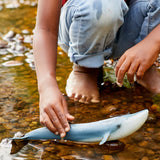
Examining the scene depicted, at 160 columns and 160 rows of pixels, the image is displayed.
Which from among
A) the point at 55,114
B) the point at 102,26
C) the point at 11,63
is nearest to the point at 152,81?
the point at 102,26

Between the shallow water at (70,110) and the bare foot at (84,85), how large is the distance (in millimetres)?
53

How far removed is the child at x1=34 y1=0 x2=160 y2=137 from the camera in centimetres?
168

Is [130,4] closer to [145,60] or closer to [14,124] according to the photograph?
[145,60]

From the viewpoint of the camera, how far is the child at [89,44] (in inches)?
66.0

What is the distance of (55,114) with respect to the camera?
1567mm

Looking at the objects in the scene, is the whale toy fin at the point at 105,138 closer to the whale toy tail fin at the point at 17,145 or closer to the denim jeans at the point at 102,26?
the whale toy tail fin at the point at 17,145

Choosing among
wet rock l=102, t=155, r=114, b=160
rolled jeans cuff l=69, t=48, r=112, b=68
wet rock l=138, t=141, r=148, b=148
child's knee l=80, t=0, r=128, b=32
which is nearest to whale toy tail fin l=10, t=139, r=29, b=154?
wet rock l=102, t=155, r=114, b=160

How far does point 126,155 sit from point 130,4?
1154 millimetres

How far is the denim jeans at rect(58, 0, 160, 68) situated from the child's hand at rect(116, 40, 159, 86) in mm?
258

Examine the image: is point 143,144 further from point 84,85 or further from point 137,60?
point 84,85

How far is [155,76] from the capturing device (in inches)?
87.5

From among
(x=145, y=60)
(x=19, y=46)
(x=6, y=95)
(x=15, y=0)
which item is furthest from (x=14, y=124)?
(x=15, y=0)

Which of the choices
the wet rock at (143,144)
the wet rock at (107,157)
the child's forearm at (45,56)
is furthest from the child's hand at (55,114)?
the wet rock at (143,144)

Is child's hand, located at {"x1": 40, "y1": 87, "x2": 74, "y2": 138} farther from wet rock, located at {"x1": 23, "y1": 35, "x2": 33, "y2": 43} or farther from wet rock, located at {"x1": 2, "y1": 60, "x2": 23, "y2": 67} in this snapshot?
wet rock, located at {"x1": 23, "y1": 35, "x2": 33, "y2": 43}
